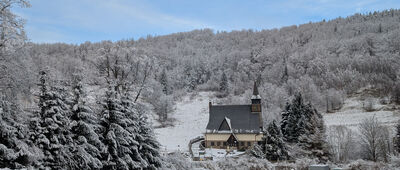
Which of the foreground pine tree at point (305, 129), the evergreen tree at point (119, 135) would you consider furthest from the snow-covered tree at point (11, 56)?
the foreground pine tree at point (305, 129)

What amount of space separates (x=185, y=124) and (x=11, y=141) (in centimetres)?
5876

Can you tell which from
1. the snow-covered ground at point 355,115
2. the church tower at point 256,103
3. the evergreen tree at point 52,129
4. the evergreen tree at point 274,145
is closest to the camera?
the evergreen tree at point 52,129

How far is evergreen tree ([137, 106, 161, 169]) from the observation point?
15.7 meters

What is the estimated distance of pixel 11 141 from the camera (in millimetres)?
10758

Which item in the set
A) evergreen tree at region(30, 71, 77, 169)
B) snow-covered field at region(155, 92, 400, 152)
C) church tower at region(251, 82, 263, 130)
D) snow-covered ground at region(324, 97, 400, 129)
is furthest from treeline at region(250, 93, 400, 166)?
evergreen tree at region(30, 71, 77, 169)

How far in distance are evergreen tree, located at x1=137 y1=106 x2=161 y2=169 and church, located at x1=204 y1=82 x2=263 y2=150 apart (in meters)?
32.1

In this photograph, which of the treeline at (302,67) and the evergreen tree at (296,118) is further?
the treeline at (302,67)

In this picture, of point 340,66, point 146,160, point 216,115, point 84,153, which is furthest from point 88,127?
point 340,66

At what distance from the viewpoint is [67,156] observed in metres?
12.1

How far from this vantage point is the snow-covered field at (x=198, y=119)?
52969 millimetres

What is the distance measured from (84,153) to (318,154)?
26.3 meters

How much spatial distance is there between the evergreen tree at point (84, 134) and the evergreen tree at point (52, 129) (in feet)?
1.18

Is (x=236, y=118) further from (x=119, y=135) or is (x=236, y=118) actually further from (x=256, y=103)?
(x=119, y=135)

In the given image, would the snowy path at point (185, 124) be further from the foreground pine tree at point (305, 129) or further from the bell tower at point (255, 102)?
the foreground pine tree at point (305, 129)
